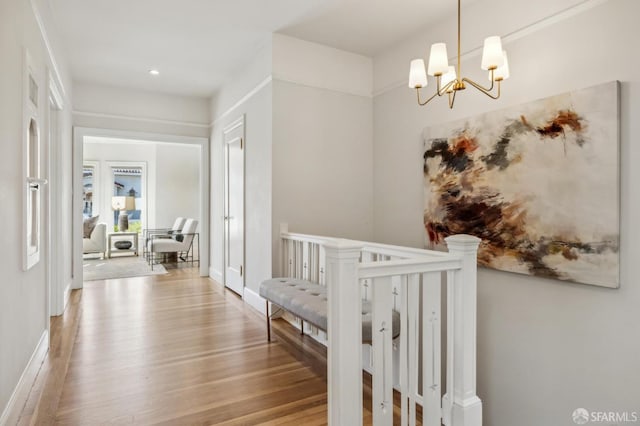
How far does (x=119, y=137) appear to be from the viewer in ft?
17.0

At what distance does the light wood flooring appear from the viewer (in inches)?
81.2

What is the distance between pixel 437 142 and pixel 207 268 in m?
4.10

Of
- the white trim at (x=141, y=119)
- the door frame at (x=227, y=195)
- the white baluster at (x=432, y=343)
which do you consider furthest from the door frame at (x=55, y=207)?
the white baluster at (x=432, y=343)

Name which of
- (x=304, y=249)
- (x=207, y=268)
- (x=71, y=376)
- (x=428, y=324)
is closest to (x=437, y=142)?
(x=304, y=249)

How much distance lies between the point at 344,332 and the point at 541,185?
68.5 inches

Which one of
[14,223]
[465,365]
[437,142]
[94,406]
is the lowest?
[94,406]

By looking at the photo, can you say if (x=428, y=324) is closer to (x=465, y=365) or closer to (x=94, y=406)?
(x=465, y=365)

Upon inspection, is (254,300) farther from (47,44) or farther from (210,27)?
(47,44)

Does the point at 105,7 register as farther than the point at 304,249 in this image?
No

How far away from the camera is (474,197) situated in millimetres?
2893

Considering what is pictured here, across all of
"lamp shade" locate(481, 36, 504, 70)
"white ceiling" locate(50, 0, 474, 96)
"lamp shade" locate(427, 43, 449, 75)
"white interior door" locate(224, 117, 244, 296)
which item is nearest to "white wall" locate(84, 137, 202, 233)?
"white interior door" locate(224, 117, 244, 296)

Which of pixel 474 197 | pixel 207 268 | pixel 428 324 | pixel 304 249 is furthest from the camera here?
pixel 207 268

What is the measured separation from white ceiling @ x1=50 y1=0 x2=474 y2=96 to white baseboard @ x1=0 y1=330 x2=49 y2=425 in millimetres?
2768

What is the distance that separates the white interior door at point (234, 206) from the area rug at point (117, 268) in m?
1.88
